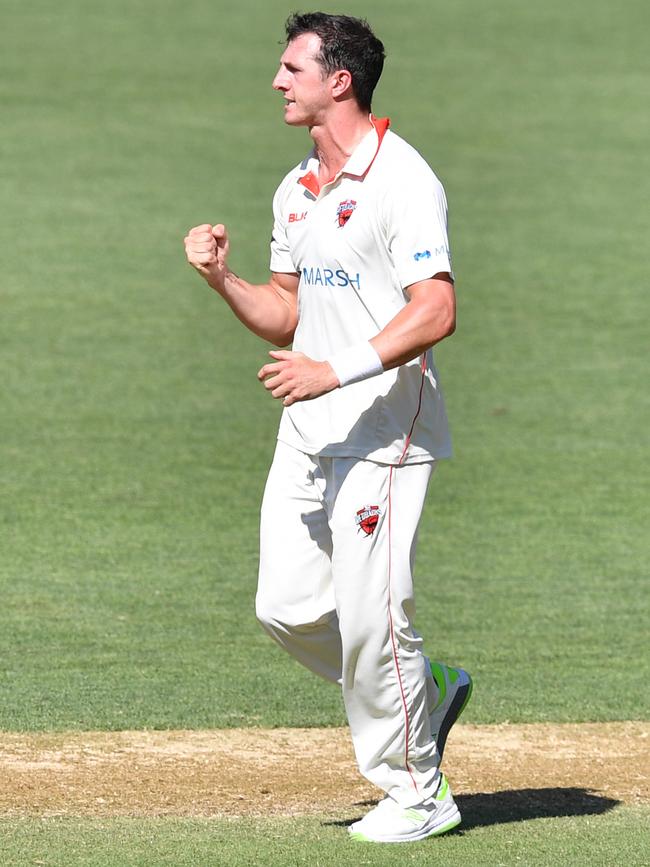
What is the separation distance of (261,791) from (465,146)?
1923cm

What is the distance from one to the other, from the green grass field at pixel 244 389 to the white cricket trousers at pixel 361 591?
38cm

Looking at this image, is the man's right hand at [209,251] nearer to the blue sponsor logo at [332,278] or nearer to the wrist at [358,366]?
the blue sponsor logo at [332,278]

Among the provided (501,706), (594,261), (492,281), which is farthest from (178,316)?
(501,706)

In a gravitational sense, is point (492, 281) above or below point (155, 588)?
above

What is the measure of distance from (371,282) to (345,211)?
0.82ft

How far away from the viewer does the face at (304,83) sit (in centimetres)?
530

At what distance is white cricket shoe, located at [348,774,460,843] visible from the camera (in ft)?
17.5

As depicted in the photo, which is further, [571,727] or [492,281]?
[492,281]

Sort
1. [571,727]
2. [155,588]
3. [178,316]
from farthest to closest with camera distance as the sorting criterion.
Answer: [178,316]
[155,588]
[571,727]

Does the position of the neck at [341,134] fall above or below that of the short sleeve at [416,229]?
above

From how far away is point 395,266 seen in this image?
17.1 ft

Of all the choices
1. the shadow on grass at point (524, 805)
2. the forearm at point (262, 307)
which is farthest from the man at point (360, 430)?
the shadow on grass at point (524, 805)

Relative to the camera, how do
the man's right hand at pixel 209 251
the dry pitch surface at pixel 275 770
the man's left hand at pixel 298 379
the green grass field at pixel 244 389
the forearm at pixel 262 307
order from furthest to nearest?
the green grass field at pixel 244 389 → the dry pitch surface at pixel 275 770 → the forearm at pixel 262 307 → the man's right hand at pixel 209 251 → the man's left hand at pixel 298 379

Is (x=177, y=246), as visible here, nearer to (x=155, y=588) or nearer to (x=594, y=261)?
(x=594, y=261)
